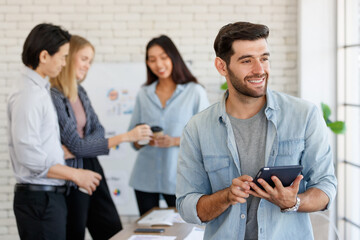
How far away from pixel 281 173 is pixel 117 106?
3.86 meters

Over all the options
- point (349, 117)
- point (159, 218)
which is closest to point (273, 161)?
point (159, 218)

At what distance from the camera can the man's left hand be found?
1847 millimetres

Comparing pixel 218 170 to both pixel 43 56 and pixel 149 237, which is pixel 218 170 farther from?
pixel 43 56

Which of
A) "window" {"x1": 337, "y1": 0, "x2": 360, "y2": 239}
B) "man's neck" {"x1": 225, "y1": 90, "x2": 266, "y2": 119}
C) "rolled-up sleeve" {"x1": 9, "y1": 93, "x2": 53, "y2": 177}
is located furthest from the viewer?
"window" {"x1": 337, "y1": 0, "x2": 360, "y2": 239}

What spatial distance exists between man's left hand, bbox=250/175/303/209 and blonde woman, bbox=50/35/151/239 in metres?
1.79

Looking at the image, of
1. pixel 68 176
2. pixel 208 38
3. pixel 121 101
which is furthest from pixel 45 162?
pixel 208 38

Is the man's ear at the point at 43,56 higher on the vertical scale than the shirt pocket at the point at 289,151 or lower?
higher

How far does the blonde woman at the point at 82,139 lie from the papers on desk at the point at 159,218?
450 mm

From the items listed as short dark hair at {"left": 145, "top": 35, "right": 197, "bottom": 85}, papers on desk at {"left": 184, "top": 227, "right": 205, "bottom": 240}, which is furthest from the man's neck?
short dark hair at {"left": 145, "top": 35, "right": 197, "bottom": 85}

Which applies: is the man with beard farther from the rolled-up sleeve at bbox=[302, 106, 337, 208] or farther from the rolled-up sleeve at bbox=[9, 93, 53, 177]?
the rolled-up sleeve at bbox=[9, 93, 53, 177]

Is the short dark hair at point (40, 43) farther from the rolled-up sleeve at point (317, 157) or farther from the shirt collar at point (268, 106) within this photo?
the rolled-up sleeve at point (317, 157)

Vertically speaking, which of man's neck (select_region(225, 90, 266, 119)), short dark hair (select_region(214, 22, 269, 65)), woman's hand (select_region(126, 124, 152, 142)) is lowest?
woman's hand (select_region(126, 124, 152, 142))

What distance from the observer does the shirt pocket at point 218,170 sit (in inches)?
81.1

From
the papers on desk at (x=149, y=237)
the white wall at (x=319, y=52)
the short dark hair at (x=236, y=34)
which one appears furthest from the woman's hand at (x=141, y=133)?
the white wall at (x=319, y=52)
